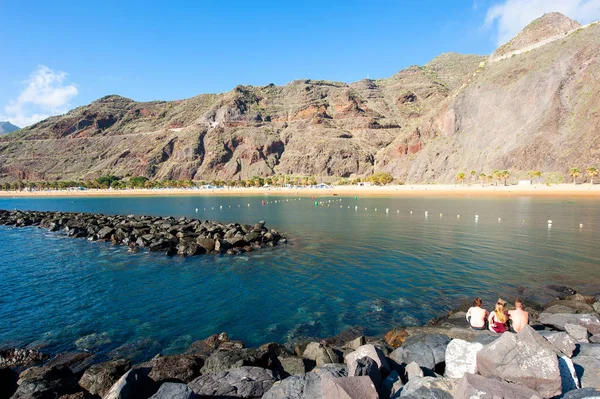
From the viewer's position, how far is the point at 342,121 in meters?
199

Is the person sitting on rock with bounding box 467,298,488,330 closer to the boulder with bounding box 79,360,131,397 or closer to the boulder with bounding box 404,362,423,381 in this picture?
the boulder with bounding box 404,362,423,381

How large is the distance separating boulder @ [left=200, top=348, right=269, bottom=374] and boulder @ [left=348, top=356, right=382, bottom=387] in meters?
3.35

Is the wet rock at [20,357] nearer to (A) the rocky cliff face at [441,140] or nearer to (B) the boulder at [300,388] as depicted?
(B) the boulder at [300,388]

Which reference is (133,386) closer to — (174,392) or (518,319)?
(174,392)

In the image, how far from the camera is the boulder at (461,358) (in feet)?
26.6

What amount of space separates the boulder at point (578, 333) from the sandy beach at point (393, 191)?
274ft

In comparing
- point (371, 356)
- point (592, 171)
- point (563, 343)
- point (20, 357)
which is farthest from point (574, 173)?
point (20, 357)

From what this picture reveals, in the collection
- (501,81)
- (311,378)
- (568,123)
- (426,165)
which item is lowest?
(311,378)

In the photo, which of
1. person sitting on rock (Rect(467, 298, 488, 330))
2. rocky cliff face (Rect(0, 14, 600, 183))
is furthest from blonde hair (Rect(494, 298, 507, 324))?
rocky cliff face (Rect(0, 14, 600, 183))

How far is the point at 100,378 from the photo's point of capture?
9.48m

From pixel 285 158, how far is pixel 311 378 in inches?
6836

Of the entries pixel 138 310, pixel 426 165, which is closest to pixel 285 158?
pixel 426 165

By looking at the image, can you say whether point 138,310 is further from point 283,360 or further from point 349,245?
point 349,245

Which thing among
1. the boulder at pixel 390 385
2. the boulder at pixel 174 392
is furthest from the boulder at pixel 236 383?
the boulder at pixel 390 385
